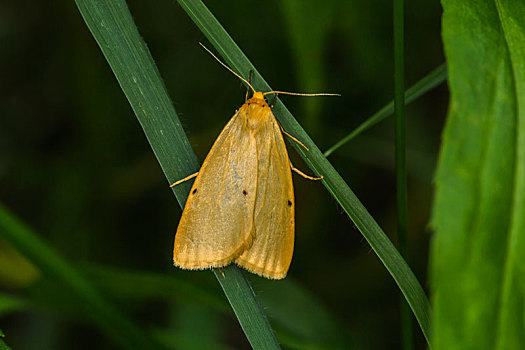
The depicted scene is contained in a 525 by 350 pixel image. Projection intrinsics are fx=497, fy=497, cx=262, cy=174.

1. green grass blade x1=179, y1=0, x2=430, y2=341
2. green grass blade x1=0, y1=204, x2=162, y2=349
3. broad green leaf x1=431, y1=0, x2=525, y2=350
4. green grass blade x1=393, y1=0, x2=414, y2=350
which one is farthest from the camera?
green grass blade x1=0, y1=204, x2=162, y2=349

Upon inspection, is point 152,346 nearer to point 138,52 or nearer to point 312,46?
point 138,52

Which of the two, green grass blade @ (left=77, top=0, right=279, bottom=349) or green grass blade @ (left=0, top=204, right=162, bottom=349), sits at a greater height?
green grass blade @ (left=77, top=0, right=279, bottom=349)

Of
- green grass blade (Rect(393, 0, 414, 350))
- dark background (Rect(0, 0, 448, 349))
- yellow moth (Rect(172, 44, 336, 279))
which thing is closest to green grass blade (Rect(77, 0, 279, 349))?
yellow moth (Rect(172, 44, 336, 279))

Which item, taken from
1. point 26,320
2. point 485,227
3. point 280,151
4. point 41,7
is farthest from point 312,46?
point 26,320

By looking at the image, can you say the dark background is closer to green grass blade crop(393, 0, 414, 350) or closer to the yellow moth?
the yellow moth

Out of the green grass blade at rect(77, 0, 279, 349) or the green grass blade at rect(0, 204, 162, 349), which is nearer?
the green grass blade at rect(77, 0, 279, 349)

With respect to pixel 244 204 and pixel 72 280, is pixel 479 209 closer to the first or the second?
pixel 244 204
